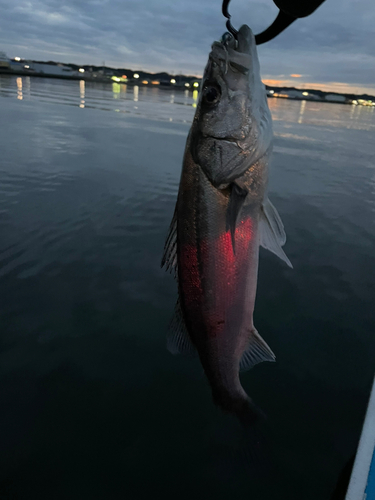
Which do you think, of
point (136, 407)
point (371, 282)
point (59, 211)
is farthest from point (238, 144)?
point (59, 211)

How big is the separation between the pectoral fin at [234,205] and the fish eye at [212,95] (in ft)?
2.14

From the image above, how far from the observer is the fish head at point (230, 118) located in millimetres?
2215

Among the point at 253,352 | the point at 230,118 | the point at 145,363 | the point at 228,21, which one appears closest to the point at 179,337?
the point at 253,352

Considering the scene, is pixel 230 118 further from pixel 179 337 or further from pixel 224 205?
pixel 179 337

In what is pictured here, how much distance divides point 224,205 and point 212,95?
0.82 metres

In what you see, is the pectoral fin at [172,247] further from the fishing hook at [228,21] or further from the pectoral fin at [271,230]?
the fishing hook at [228,21]

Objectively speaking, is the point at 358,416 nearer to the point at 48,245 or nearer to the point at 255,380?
the point at 255,380

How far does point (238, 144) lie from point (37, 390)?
144 inches

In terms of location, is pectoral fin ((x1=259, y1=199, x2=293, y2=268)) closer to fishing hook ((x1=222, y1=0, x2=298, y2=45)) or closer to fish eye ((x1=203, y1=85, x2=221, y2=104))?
fish eye ((x1=203, y1=85, x2=221, y2=104))

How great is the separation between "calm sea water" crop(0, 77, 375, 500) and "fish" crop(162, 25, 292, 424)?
3.71 ft

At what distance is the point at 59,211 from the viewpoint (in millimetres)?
8188

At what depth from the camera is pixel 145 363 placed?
4.28 m

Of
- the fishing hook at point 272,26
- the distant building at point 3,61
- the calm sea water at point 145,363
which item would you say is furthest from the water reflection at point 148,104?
the distant building at point 3,61

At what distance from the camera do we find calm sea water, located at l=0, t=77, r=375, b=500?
10.4ft
